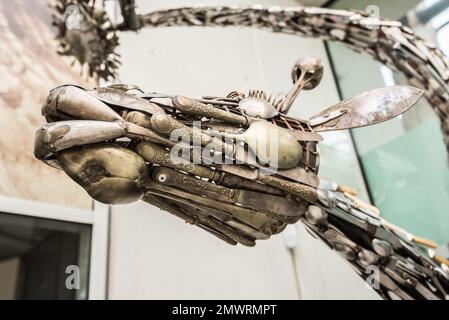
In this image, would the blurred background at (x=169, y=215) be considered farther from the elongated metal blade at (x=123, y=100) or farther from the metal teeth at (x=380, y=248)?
the elongated metal blade at (x=123, y=100)

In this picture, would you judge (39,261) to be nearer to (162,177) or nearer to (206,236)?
(206,236)

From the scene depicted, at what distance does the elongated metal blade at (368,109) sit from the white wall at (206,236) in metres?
0.34

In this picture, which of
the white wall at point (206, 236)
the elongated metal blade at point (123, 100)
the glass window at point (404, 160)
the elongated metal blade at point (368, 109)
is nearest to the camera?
the elongated metal blade at point (123, 100)

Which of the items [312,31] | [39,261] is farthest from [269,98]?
[39,261]

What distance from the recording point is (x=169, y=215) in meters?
0.97

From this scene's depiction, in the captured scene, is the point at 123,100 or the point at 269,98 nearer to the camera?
the point at 123,100

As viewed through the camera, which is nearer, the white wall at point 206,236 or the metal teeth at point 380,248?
the metal teeth at point 380,248

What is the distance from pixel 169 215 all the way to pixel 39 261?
0.96 ft

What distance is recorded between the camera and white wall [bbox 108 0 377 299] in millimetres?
892

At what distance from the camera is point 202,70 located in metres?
1.09

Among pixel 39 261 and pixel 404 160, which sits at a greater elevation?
pixel 404 160

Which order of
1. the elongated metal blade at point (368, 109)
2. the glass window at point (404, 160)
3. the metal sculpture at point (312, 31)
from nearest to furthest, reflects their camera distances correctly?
the elongated metal blade at point (368, 109) < the metal sculpture at point (312, 31) < the glass window at point (404, 160)

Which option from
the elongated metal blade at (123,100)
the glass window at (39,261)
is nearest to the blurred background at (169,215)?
the glass window at (39,261)

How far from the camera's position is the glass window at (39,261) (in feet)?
2.38
